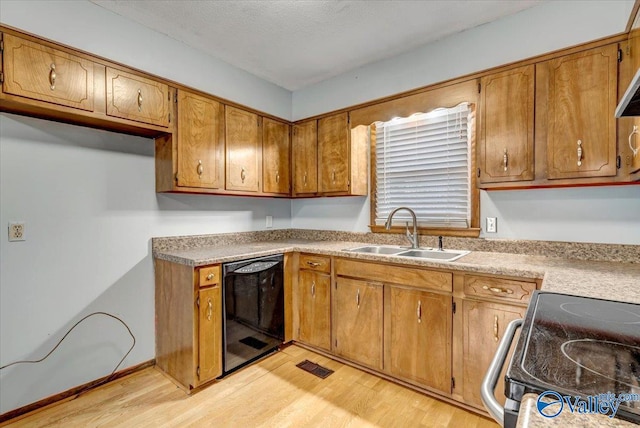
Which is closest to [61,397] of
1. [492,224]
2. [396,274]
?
[396,274]

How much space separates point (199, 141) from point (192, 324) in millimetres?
1394

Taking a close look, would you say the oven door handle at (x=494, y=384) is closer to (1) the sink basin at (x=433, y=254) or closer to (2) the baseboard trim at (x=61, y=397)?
(1) the sink basin at (x=433, y=254)

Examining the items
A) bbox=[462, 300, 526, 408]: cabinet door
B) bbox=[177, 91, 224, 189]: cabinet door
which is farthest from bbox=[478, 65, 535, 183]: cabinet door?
bbox=[177, 91, 224, 189]: cabinet door

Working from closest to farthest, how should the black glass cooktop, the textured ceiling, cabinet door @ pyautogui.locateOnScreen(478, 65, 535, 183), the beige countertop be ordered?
the black glass cooktop < the beige countertop < cabinet door @ pyautogui.locateOnScreen(478, 65, 535, 183) < the textured ceiling

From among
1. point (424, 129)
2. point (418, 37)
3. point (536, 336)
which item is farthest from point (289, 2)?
point (536, 336)

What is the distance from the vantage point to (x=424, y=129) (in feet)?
8.97

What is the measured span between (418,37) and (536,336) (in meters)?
2.39

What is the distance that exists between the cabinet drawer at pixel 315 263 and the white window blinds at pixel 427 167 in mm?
706

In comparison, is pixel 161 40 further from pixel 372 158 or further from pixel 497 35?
pixel 497 35

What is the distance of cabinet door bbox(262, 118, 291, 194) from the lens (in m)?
3.07

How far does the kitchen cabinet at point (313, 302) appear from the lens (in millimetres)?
2633

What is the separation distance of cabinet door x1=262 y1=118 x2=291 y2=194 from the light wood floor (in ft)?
5.59

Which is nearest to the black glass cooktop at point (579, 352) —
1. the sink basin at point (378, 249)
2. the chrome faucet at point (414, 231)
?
the chrome faucet at point (414, 231)

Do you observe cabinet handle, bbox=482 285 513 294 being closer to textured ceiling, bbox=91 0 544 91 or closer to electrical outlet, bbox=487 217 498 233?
electrical outlet, bbox=487 217 498 233
